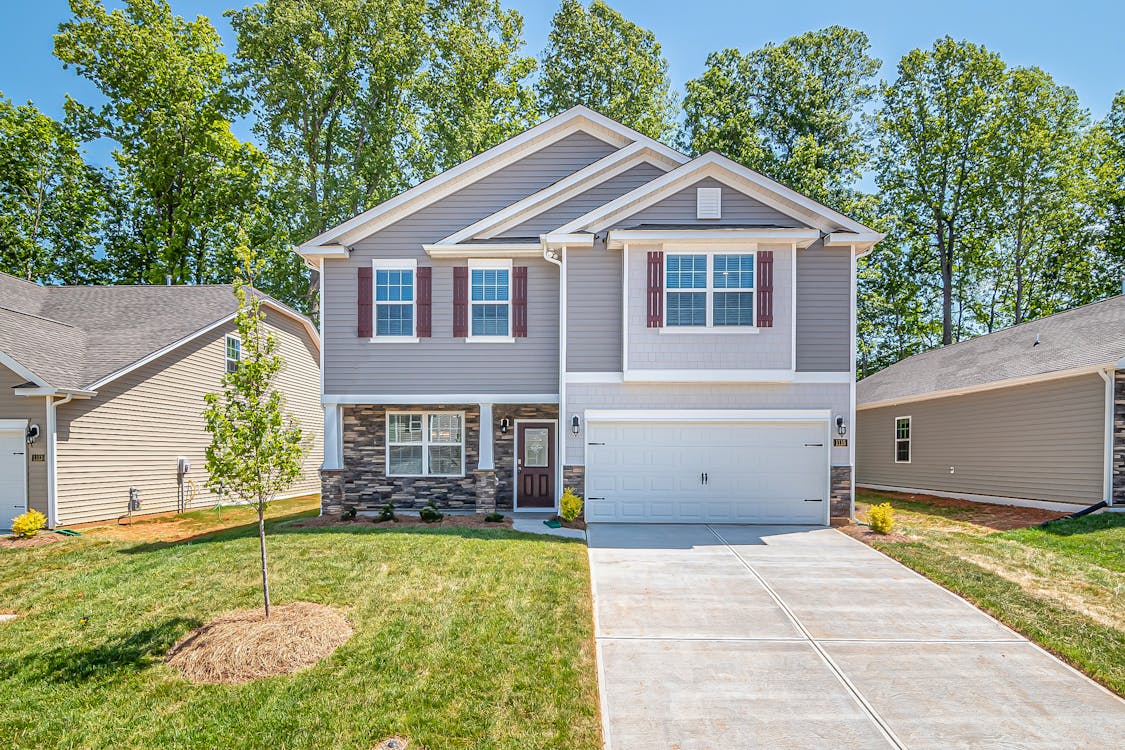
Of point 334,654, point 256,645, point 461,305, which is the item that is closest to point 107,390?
point 461,305

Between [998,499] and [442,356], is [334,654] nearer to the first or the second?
[442,356]

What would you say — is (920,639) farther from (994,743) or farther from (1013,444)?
(1013,444)

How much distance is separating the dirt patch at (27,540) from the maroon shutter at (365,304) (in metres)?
6.39

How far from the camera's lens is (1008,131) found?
944 inches

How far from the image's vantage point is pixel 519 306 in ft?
39.6

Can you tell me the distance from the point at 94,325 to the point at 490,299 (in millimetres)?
10362

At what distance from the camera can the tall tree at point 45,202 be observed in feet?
72.1

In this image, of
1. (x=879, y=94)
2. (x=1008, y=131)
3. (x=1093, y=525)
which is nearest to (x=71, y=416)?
(x=1093, y=525)

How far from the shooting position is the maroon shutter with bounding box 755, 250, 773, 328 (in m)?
10.8

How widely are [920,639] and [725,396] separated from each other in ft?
18.6

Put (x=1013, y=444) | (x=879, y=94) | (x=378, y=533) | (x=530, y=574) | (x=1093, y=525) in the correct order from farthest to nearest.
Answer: (x=879, y=94)
(x=1013, y=444)
(x=1093, y=525)
(x=378, y=533)
(x=530, y=574)

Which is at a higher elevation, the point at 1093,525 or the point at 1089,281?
the point at 1089,281

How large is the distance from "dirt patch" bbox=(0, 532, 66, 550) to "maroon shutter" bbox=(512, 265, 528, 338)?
9079mm

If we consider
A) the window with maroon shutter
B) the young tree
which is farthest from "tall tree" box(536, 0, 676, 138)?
the young tree
